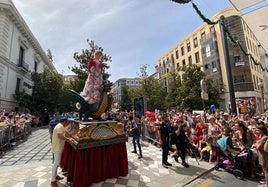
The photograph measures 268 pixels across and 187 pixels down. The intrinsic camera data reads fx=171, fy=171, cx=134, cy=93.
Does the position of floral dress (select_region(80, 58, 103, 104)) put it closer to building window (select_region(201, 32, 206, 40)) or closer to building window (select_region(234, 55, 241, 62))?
building window (select_region(234, 55, 241, 62))

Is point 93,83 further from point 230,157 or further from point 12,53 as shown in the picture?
point 12,53

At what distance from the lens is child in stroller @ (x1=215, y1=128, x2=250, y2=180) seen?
5.38 meters

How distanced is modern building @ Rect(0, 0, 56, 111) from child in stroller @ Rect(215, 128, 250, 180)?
20.5 meters

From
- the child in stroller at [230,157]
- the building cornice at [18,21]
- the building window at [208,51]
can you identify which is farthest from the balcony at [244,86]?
the building cornice at [18,21]

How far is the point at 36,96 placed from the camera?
2283cm

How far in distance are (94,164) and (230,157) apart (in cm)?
454

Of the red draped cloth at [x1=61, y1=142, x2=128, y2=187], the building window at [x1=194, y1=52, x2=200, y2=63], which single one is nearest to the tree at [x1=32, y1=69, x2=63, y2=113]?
the red draped cloth at [x1=61, y1=142, x2=128, y2=187]

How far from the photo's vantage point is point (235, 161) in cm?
554

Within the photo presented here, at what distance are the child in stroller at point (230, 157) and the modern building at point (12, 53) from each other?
20.5 m

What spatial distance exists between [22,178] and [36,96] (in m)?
20.3

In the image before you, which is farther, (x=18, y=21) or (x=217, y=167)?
(x=18, y=21)

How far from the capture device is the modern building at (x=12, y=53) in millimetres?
18141

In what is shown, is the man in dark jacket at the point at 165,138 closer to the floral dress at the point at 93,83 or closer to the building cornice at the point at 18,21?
the floral dress at the point at 93,83

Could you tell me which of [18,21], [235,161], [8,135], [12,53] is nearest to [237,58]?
[235,161]
